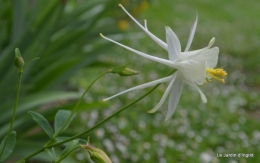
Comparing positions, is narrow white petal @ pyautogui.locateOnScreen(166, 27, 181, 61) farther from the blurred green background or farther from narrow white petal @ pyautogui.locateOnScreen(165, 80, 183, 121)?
the blurred green background

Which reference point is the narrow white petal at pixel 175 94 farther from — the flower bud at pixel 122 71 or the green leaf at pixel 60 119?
the green leaf at pixel 60 119

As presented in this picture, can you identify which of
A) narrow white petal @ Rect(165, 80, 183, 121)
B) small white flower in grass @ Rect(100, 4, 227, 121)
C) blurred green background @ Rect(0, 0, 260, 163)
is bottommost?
blurred green background @ Rect(0, 0, 260, 163)

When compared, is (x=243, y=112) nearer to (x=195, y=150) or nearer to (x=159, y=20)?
(x=195, y=150)

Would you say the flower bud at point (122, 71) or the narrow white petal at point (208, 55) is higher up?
the narrow white petal at point (208, 55)

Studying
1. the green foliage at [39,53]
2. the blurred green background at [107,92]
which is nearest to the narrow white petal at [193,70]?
the blurred green background at [107,92]

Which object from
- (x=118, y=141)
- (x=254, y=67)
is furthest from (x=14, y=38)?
(x=254, y=67)

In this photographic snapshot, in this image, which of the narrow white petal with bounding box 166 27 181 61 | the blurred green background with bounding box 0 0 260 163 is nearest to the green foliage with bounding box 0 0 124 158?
the blurred green background with bounding box 0 0 260 163

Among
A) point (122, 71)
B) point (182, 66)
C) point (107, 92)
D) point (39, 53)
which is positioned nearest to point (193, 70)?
point (182, 66)

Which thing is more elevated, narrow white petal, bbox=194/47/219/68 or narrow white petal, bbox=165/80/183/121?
narrow white petal, bbox=194/47/219/68
